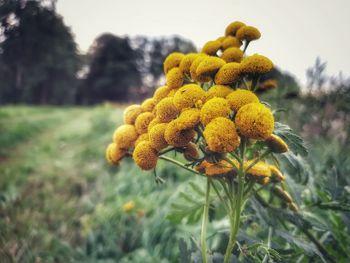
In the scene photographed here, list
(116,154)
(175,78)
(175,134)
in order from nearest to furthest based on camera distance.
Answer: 1. (175,134)
2. (175,78)
3. (116,154)

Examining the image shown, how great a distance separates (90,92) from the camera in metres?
34.0

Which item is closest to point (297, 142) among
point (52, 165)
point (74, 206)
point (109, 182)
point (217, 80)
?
point (217, 80)

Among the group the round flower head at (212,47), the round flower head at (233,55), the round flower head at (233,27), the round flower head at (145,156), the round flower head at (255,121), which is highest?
the round flower head at (233,27)

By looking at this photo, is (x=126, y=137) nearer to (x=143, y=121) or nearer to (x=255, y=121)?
(x=143, y=121)

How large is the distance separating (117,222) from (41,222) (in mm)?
940

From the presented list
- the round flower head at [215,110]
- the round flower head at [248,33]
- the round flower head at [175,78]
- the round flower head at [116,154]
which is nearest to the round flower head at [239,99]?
the round flower head at [215,110]

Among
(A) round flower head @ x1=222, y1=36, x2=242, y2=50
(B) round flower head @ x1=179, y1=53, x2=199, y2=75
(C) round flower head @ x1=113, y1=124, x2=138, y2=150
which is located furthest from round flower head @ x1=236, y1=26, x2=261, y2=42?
(C) round flower head @ x1=113, y1=124, x2=138, y2=150

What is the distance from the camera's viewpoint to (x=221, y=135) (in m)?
0.81

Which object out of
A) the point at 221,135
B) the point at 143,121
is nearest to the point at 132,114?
the point at 143,121

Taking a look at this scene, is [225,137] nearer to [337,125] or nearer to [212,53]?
[212,53]

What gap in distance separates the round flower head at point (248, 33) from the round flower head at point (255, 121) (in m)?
0.43

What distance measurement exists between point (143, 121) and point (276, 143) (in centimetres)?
47

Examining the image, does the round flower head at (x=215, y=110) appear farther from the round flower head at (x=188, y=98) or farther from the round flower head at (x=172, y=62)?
the round flower head at (x=172, y=62)

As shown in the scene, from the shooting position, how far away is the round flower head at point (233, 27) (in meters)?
1.19
